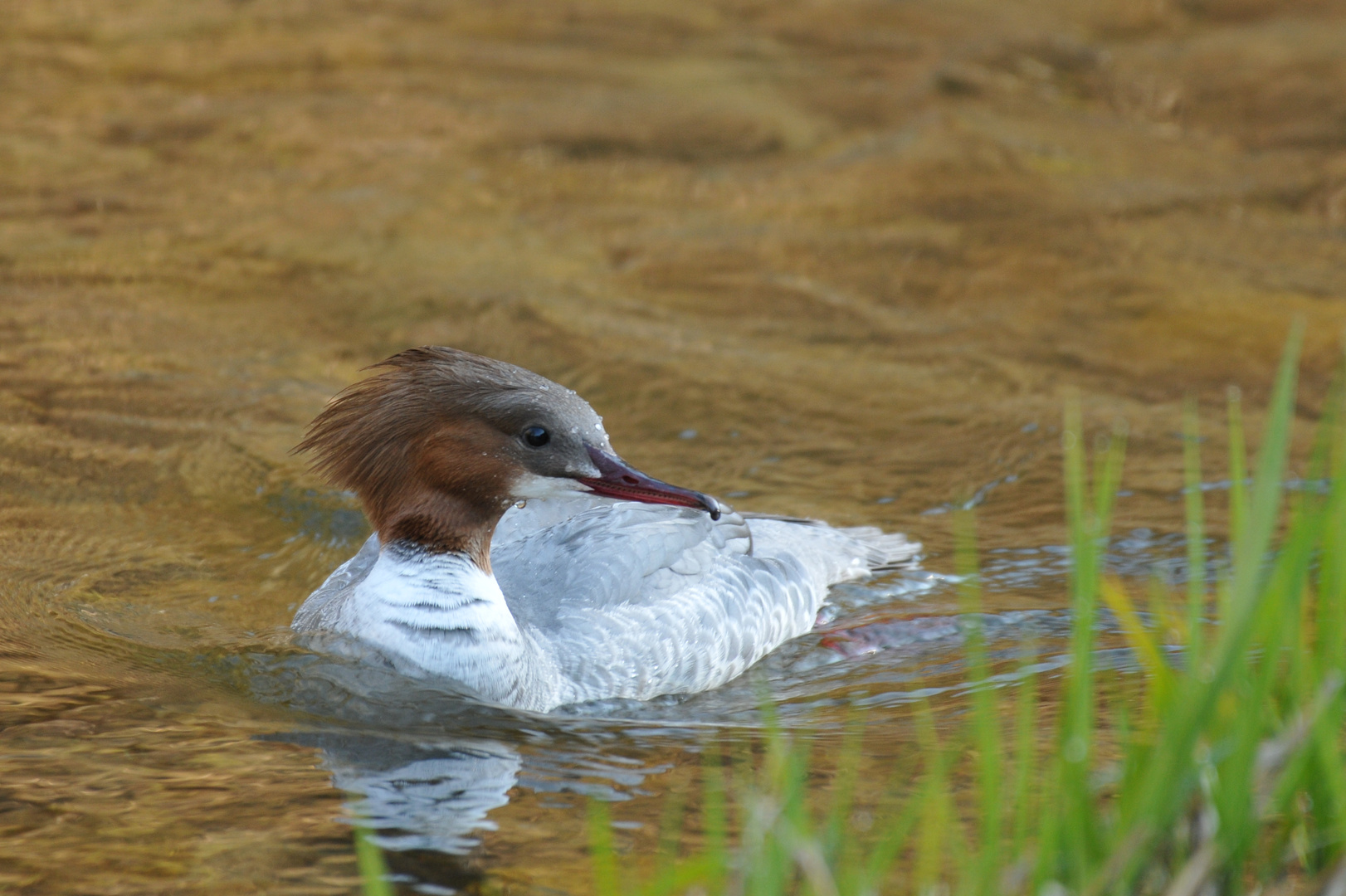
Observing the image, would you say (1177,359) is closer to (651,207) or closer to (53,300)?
(651,207)

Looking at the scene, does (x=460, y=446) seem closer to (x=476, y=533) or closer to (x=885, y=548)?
(x=476, y=533)

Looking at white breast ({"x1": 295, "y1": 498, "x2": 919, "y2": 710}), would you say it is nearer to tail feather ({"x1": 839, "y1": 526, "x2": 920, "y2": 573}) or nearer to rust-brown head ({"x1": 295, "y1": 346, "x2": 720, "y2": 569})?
tail feather ({"x1": 839, "y1": 526, "x2": 920, "y2": 573})

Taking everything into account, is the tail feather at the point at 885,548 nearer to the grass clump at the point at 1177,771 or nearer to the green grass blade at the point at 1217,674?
the grass clump at the point at 1177,771

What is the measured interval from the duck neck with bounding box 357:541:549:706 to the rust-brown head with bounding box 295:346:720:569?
0.08 m

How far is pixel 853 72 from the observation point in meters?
12.2

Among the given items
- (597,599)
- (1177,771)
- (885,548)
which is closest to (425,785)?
(597,599)

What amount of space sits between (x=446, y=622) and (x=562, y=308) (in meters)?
3.96

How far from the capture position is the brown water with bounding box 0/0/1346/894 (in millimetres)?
4121

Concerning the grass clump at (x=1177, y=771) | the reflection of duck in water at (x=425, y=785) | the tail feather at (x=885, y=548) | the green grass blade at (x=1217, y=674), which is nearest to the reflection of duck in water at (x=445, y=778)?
the reflection of duck in water at (x=425, y=785)

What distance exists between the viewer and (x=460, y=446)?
452 centimetres

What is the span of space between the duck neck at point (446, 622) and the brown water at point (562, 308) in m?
0.15

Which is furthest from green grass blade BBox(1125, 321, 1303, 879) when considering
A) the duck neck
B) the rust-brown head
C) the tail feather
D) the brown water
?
the tail feather

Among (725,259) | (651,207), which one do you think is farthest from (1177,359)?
(651,207)

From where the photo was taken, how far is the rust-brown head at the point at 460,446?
451cm
